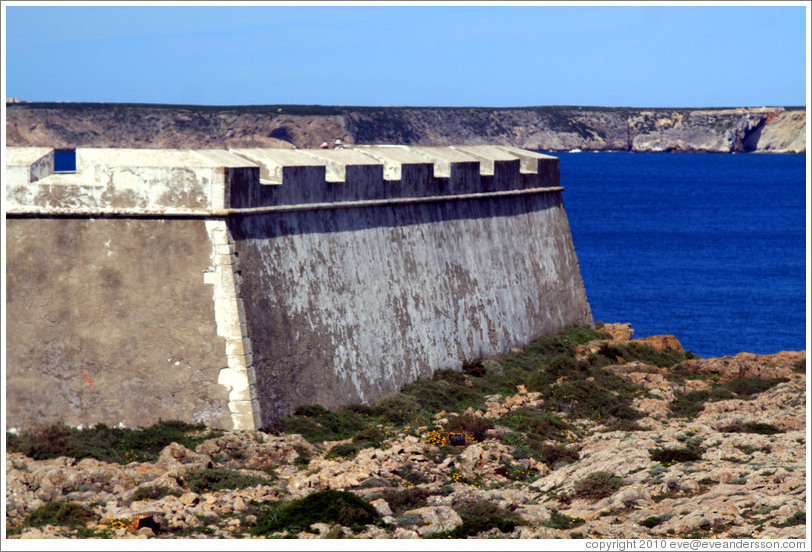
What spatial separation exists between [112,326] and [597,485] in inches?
303

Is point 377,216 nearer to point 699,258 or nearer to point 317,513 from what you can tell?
point 317,513

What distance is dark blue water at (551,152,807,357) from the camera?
5525 centimetres

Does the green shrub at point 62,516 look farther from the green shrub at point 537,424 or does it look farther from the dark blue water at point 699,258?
the dark blue water at point 699,258

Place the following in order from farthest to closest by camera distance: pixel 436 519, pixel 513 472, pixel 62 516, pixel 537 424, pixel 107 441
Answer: pixel 537 424, pixel 513 472, pixel 107 441, pixel 436 519, pixel 62 516

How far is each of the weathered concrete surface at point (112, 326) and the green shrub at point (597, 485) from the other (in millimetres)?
5354

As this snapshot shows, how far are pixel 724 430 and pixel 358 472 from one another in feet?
23.4

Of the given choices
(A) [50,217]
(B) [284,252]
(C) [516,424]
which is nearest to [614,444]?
(C) [516,424]

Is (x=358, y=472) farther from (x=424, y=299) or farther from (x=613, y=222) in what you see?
(x=613, y=222)

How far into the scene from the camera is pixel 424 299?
80.4 ft

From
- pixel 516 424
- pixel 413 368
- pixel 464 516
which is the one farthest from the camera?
pixel 413 368

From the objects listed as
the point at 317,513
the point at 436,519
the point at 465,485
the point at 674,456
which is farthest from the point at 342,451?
the point at 674,456

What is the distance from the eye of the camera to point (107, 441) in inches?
704

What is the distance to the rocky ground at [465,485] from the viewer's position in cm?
1484

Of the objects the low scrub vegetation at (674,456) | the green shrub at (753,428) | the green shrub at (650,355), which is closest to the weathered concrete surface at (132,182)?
the low scrub vegetation at (674,456)
